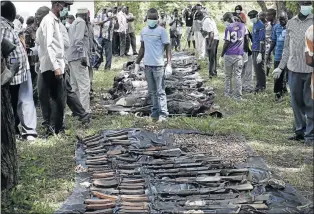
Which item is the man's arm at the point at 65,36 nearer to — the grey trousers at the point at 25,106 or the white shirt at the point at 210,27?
the grey trousers at the point at 25,106

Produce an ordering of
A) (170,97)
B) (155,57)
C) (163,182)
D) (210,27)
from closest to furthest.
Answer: (163,182)
(155,57)
(170,97)
(210,27)

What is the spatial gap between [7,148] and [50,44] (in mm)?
2422

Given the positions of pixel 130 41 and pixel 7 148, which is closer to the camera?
pixel 7 148

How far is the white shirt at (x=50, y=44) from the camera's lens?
730 cm

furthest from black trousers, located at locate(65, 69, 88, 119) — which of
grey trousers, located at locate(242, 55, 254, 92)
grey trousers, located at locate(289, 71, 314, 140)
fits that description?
grey trousers, located at locate(242, 55, 254, 92)

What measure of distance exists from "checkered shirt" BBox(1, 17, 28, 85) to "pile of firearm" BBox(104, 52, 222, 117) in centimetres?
250

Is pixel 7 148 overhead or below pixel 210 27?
below

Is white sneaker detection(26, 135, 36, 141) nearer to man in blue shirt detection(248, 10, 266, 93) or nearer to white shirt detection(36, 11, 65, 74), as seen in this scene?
white shirt detection(36, 11, 65, 74)

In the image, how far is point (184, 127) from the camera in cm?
821

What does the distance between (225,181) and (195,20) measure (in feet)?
46.8

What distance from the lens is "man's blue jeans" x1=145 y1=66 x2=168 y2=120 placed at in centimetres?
870

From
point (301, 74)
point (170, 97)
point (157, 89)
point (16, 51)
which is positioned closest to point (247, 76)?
point (170, 97)

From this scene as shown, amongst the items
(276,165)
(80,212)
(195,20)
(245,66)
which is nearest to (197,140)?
(276,165)

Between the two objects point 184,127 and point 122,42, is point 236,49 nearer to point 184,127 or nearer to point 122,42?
point 184,127
